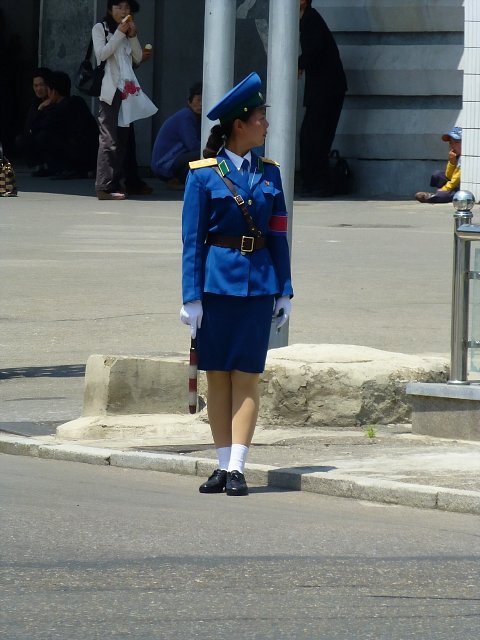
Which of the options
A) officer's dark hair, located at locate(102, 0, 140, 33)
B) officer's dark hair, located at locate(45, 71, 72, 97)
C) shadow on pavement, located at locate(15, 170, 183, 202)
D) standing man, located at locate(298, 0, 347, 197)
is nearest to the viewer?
officer's dark hair, located at locate(102, 0, 140, 33)

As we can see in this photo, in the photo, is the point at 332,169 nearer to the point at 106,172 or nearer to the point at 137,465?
the point at 106,172

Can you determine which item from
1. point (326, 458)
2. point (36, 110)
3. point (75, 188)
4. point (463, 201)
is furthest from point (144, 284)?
point (36, 110)

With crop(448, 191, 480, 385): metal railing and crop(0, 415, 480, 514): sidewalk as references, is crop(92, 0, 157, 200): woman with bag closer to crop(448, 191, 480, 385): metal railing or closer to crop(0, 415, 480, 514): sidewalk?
crop(0, 415, 480, 514): sidewalk

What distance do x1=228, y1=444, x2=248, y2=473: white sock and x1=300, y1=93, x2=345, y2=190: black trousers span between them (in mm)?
16188

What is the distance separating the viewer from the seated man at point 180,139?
23.1 m

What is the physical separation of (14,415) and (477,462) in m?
3.10

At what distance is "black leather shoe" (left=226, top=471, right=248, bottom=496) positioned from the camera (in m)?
8.13

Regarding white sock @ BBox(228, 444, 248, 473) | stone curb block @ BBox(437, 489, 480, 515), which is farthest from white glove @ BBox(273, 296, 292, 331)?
stone curb block @ BBox(437, 489, 480, 515)

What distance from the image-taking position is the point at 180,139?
23.2 m

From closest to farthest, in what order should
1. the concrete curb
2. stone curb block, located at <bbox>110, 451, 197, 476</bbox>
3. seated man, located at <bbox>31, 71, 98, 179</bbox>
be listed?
the concrete curb → stone curb block, located at <bbox>110, 451, 197, 476</bbox> → seated man, located at <bbox>31, 71, 98, 179</bbox>

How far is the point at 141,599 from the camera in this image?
602 centimetres

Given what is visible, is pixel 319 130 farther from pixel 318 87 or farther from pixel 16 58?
pixel 16 58

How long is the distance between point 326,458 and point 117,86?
45.6 ft

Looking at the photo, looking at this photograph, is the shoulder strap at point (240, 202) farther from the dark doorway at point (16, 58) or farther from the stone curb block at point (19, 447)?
the dark doorway at point (16, 58)
